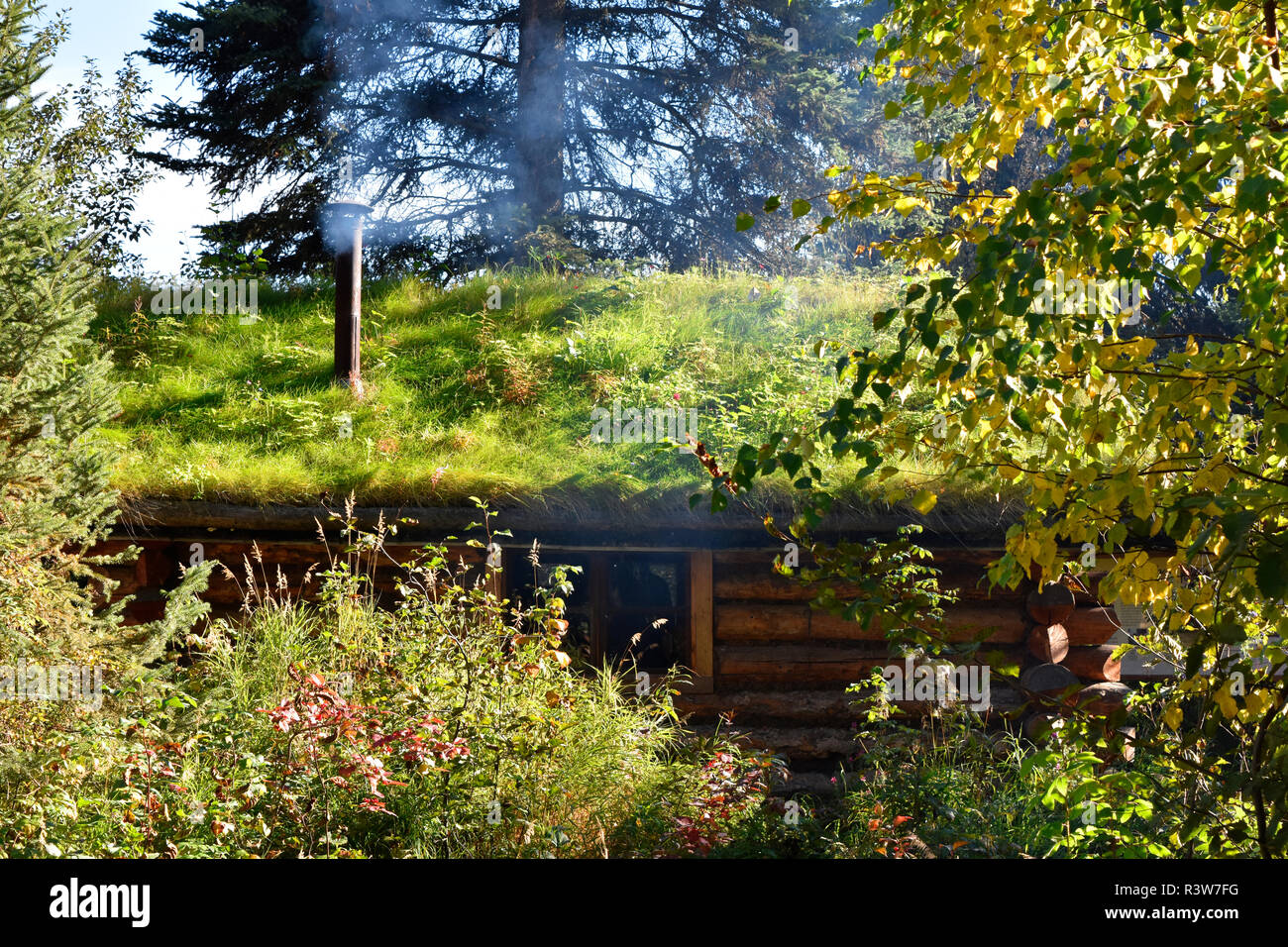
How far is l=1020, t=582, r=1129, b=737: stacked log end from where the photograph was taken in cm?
756

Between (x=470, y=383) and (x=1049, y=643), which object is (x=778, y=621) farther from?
(x=470, y=383)

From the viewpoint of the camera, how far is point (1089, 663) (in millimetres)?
7750

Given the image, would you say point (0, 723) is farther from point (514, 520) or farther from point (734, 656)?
point (734, 656)

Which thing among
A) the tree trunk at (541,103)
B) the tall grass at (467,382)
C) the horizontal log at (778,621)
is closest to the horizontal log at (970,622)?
the horizontal log at (778,621)

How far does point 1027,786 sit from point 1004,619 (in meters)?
1.84

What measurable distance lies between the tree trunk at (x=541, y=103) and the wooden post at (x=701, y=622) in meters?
9.11

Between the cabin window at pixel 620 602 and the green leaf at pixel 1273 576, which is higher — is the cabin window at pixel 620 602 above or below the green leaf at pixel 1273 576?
below

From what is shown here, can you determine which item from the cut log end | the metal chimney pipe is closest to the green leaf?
the cut log end

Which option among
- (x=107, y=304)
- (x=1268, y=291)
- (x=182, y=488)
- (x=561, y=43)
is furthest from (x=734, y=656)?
(x=561, y=43)

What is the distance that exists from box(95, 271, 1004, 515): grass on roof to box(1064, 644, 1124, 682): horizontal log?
9.49ft

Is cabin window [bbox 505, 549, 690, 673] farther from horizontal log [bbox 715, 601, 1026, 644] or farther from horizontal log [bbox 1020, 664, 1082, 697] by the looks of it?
horizontal log [bbox 1020, 664, 1082, 697]

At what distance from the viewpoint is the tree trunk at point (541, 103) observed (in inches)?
607

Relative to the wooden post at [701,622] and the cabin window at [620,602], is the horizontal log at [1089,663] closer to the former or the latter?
the wooden post at [701,622]

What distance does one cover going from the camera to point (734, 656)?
7699 millimetres
